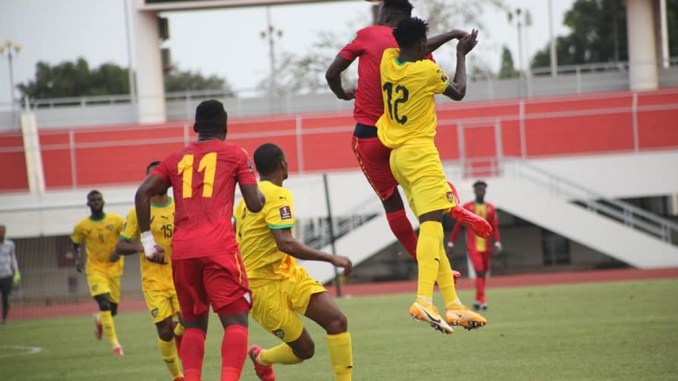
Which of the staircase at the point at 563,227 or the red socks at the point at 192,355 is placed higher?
the red socks at the point at 192,355

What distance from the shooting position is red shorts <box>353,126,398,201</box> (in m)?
10.8

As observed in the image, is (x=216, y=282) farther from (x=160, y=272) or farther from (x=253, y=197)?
(x=160, y=272)

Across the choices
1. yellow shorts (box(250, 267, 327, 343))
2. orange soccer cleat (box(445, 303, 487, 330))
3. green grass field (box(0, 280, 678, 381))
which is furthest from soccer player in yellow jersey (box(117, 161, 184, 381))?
orange soccer cleat (box(445, 303, 487, 330))

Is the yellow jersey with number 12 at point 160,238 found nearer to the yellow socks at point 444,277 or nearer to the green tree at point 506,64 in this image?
the yellow socks at point 444,277

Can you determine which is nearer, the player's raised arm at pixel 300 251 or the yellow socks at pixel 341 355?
the player's raised arm at pixel 300 251

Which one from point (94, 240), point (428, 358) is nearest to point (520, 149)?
point (94, 240)

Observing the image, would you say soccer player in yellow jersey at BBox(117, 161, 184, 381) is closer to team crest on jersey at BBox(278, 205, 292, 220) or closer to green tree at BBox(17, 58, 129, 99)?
team crest on jersey at BBox(278, 205, 292, 220)

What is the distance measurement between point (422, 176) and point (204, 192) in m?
2.17

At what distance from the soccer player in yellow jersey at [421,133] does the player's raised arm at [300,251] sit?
844 mm

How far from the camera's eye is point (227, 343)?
949cm

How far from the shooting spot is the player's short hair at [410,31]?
33.3 ft

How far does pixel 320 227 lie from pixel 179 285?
3097cm

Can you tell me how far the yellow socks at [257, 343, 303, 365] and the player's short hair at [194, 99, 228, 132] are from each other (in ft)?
8.98

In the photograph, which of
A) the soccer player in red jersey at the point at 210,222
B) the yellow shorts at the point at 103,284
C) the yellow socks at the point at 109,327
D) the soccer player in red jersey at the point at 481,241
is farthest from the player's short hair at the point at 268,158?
the soccer player in red jersey at the point at 481,241
